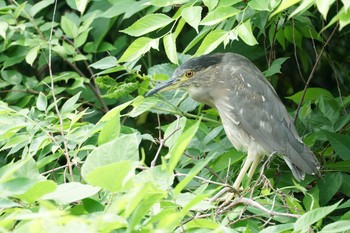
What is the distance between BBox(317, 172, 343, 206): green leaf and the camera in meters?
3.05

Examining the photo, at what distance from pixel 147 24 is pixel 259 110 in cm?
88

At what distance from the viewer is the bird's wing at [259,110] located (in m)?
3.39

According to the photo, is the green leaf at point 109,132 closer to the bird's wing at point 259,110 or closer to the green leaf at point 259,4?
the green leaf at point 259,4

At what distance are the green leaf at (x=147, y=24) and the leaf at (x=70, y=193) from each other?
1.05 meters

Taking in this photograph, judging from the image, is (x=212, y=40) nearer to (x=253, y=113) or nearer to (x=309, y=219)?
(x=253, y=113)

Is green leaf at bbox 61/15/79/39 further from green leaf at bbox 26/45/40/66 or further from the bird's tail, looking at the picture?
the bird's tail

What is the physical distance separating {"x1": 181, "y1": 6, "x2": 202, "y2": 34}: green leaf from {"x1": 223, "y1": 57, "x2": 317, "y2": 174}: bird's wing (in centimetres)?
82

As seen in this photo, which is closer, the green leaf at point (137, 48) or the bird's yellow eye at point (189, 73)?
the green leaf at point (137, 48)

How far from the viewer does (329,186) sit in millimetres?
3074

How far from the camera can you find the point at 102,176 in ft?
Result: 5.10

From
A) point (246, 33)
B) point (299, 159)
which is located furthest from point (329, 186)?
point (246, 33)

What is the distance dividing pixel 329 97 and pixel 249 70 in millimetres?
388

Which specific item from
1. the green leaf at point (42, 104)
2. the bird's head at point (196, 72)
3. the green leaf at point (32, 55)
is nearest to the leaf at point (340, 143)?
the bird's head at point (196, 72)

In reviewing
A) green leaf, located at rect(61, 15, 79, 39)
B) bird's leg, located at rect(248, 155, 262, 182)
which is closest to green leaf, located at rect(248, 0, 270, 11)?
bird's leg, located at rect(248, 155, 262, 182)
